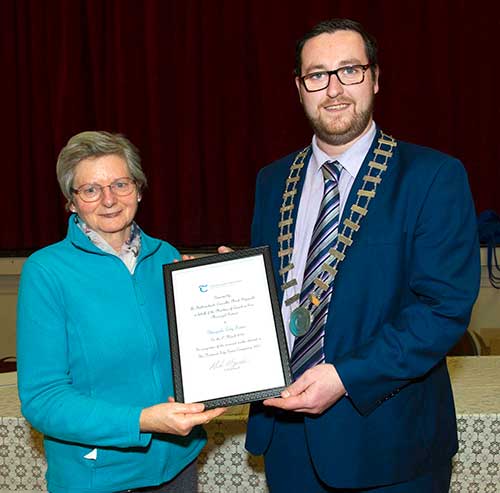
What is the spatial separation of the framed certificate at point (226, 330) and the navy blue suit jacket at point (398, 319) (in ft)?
0.48

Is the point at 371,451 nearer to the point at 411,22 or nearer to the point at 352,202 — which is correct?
the point at 352,202

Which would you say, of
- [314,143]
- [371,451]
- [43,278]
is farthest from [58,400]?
[314,143]

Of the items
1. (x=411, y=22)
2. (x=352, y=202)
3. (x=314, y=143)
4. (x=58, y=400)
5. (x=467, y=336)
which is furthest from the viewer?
(x=411, y=22)

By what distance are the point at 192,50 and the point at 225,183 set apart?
888 mm

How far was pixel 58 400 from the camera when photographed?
5.10 feet

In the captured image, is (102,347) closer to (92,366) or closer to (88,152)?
(92,366)

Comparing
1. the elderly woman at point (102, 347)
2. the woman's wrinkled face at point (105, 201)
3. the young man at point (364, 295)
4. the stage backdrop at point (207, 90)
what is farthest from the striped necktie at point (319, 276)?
the stage backdrop at point (207, 90)

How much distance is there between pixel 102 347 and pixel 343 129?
2.50ft

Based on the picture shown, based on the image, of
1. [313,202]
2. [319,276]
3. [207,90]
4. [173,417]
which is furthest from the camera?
[207,90]

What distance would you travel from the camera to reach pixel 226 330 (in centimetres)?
162

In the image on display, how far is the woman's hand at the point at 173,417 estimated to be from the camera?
5.03 feet

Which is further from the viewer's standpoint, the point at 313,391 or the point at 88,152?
the point at 88,152

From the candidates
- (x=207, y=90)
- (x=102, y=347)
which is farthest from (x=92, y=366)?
(x=207, y=90)

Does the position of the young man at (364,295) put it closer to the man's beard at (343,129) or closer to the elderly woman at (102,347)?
the man's beard at (343,129)
